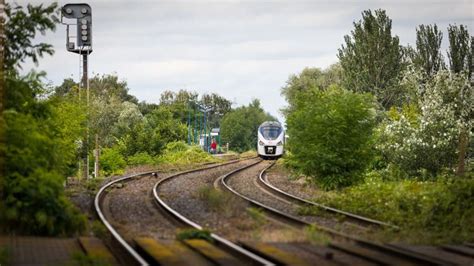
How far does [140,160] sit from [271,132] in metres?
11.4

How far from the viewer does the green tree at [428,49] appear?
55.5 metres

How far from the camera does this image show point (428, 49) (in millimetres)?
56000

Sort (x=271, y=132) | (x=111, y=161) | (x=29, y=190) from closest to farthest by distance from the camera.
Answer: (x=29, y=190) → (x=111, y=161) → (x=271, y=132)

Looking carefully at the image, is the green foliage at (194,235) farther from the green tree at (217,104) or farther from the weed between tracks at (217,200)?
the green tree at (217,104)

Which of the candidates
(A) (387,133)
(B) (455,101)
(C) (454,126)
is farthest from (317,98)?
(B) (455,101)

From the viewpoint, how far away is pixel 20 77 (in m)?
16.8

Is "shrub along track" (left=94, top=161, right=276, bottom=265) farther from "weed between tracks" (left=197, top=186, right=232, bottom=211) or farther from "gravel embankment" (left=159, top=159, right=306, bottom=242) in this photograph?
Result: "weed between tracks" (left=197, top=186, right=232, bottom=211)

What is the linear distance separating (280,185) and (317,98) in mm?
3953

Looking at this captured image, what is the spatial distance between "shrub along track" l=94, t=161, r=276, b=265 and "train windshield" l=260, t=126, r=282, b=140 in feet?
94.7

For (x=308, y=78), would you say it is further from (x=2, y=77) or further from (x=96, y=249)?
(x=96, y=249)

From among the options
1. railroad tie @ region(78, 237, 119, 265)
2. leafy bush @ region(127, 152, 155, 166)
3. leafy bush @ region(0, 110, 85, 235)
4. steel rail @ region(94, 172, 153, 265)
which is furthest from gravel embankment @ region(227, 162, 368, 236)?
leafy bush @ region(127, 152, 155, 166)

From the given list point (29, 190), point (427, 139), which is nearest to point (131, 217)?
point (29, 190)

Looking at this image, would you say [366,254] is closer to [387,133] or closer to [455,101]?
[387,133]

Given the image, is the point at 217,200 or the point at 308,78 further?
the point at 308,78
